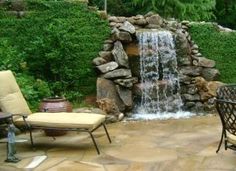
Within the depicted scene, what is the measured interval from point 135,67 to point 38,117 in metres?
3.48

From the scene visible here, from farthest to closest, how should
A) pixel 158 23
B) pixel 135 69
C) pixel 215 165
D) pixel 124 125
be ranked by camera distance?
pixel 158 23 < pixel 135 69 < pixel 124 125 < pixel 215 165

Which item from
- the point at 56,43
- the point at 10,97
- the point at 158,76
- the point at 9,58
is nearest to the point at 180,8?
the point at 158,76

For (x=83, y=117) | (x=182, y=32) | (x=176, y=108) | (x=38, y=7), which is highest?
(x=38, y=7)

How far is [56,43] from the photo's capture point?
7852mm

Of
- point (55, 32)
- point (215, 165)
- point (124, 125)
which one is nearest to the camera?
point (215, 165)

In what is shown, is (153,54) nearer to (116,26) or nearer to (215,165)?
(116,26)

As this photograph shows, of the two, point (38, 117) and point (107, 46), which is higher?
point (107, 46)

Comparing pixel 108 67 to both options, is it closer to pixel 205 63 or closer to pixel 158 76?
pixel 158 76

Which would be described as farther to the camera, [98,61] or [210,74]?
[210,74]

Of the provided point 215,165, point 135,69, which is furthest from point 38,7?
point 215,165

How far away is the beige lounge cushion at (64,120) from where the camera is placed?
16.4 ft

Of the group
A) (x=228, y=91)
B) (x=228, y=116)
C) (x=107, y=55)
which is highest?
(x=107, y=55)

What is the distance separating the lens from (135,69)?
840cm

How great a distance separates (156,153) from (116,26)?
4.05 m
